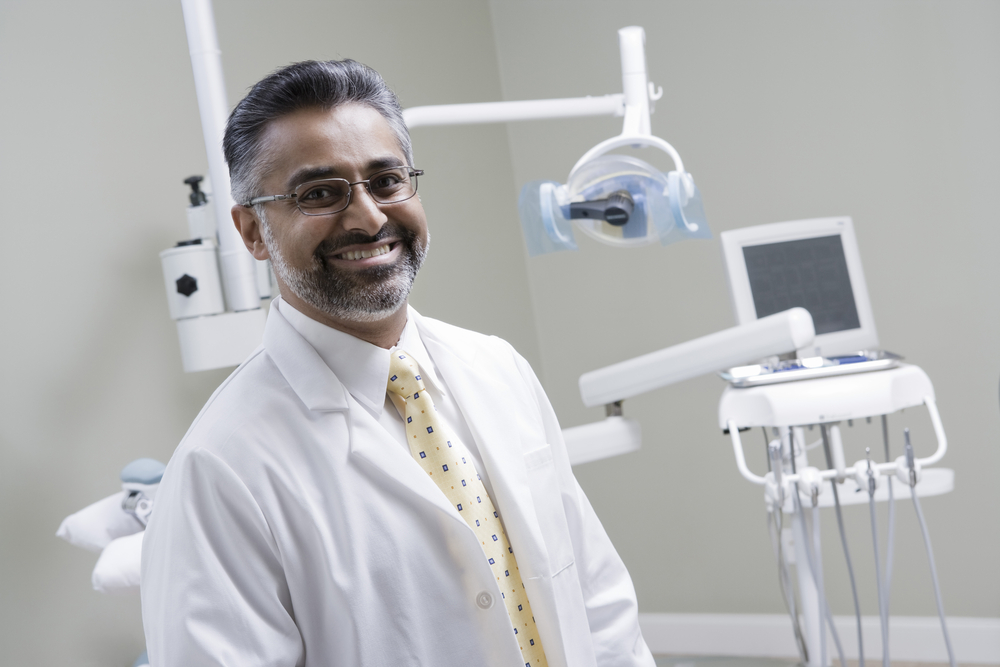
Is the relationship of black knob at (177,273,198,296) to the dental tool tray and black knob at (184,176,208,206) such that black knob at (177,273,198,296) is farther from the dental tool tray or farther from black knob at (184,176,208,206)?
the dental tool tray

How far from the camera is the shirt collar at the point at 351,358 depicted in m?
1.04

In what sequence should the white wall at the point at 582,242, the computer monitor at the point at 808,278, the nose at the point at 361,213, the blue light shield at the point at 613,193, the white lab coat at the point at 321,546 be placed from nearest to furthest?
the white lab coat at the point at 321,546 < the nose at the point at 361,213 < the blue light shield at the point at 613,193 < the white wall at the point at 582,242 < the computer monitor at the point at 808,278

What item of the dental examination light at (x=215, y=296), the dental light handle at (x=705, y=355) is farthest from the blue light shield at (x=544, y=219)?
the dental examination light at (x=215, y=296)

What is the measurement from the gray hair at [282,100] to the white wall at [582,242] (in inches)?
35.0

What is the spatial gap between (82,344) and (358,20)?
1.38 meters

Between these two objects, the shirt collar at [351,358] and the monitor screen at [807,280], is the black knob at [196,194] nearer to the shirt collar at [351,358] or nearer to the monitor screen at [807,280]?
the shirt collar at [351,358]

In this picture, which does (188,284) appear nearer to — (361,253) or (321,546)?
(361,253)

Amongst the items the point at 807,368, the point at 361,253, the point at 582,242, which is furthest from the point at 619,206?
the point at 582,242

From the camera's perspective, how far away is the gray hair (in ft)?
3.25

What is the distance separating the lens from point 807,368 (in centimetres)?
174

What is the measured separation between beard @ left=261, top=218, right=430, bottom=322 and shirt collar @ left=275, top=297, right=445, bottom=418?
0.02 meters

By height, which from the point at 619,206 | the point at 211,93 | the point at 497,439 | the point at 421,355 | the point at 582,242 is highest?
the point at 211,93

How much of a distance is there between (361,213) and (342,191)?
4cm

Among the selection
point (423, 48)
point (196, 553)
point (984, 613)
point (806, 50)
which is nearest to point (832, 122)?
point (806, 50)
